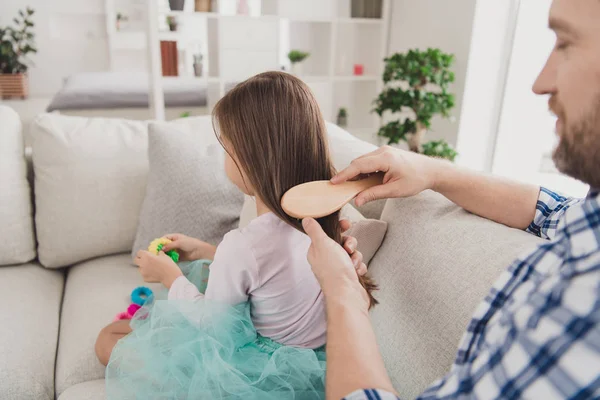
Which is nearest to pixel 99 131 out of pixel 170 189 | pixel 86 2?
pixel 170 189

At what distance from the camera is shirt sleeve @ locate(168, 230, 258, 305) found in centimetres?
94

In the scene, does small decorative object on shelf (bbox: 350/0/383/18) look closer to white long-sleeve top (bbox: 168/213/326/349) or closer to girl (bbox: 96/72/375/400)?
girl (bbox: 96/72/375/400)

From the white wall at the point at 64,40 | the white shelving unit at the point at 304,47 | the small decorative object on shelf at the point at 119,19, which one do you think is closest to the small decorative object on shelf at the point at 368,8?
the white shelving unit at the point at 304,47

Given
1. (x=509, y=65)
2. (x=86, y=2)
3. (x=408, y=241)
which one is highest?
(x=86, y=2)

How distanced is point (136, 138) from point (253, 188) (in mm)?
961

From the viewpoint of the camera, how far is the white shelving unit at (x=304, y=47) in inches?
122

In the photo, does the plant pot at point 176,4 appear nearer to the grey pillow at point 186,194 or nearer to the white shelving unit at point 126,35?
the grey pillow at point 186,194

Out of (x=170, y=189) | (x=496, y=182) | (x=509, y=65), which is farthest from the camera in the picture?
(x=509, y=65)

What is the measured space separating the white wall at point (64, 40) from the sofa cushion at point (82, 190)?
4556mm

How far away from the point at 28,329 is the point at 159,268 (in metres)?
0.46

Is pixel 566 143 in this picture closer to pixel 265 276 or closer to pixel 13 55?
pixel 265 276

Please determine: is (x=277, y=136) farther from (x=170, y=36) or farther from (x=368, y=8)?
(x=170, y=36)

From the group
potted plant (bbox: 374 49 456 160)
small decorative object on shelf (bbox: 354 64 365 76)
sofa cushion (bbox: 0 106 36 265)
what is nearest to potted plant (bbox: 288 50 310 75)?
small decorative object on shelf (bbox: 354 64 365 76)

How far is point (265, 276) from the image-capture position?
0.95 meters
